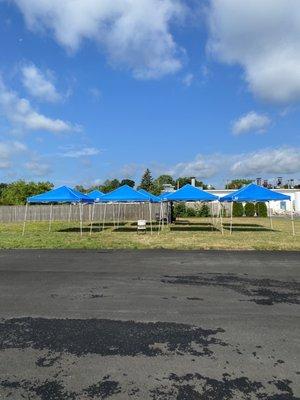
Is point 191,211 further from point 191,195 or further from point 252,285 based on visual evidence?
point 252,285

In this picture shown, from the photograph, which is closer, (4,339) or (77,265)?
(4,339)

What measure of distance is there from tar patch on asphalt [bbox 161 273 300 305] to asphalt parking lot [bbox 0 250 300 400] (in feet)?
0.07

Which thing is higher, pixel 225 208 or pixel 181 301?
pixel 225 208

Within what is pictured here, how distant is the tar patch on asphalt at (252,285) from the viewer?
317 inches

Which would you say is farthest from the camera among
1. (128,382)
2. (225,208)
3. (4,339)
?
(225,208)

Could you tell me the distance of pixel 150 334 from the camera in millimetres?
5855

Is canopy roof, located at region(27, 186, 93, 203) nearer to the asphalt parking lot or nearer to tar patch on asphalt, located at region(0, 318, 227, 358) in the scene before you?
the asphalt parking lot

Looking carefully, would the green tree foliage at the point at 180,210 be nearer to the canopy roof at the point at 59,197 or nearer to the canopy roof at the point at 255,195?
the canopy roof at the point at 255,195

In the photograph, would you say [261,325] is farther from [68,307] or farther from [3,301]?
[3,301]

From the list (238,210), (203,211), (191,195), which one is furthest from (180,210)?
(191,195)

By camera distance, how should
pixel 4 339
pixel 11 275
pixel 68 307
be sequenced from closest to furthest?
1. pixel 4 339
2. pixel 68 307
3. pixel 11 275

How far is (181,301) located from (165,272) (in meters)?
3.13

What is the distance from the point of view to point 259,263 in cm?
1252

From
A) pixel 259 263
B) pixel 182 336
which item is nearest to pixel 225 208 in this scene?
pixel 259 263
